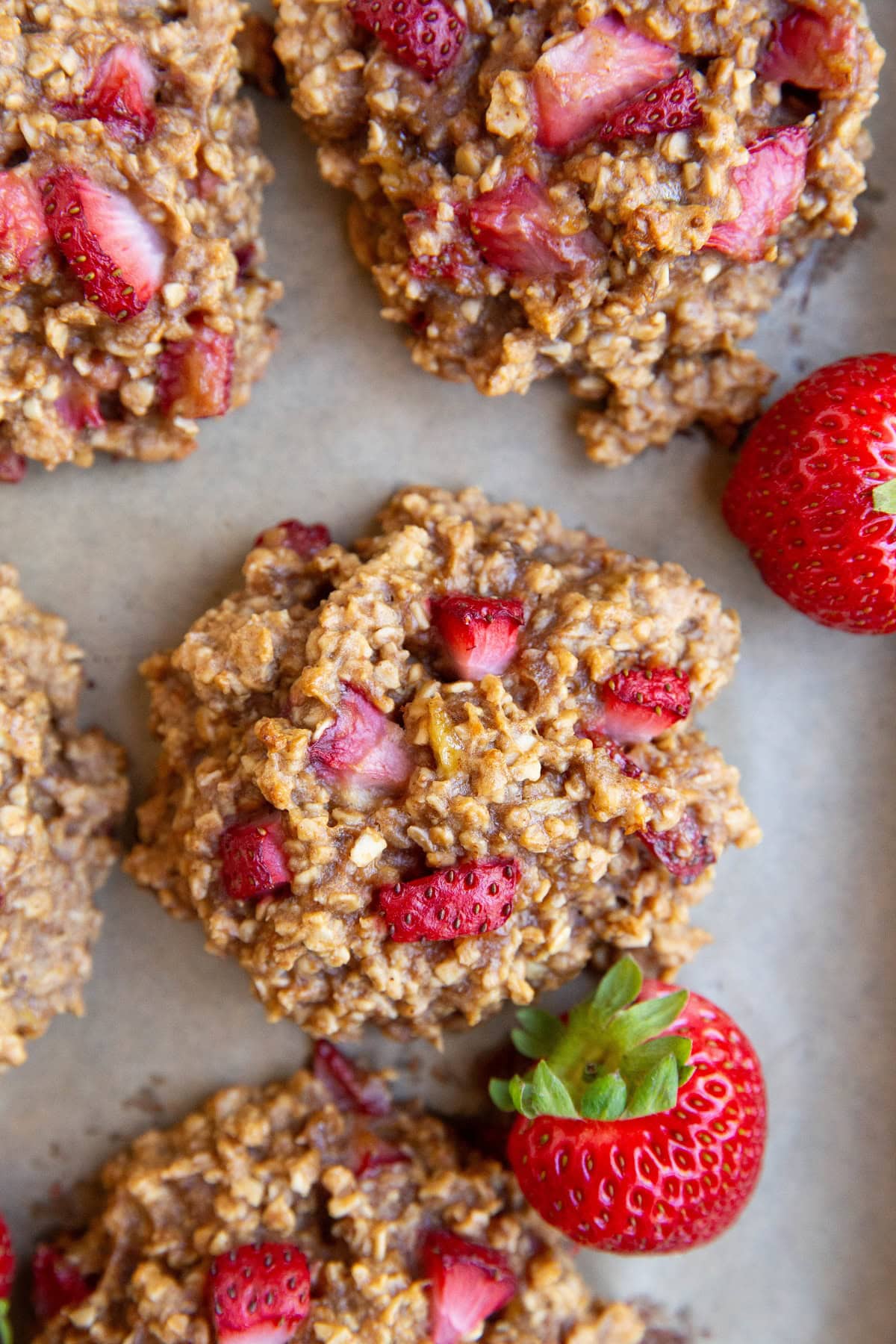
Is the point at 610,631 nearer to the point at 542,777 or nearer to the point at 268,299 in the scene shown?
the point at 542,777

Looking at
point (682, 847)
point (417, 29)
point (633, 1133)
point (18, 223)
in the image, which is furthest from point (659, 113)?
point (633, 1133)

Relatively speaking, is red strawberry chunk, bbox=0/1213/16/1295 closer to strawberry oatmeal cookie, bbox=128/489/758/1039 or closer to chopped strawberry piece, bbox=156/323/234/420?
strawberry oatmeal cookie, bbox=128/489/758/1039

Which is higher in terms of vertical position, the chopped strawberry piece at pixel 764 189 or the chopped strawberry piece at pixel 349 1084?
the chopped strawberry piece at pixel 764 189

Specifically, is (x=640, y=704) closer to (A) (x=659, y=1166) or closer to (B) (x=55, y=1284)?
(A) (x=659, y=1166)

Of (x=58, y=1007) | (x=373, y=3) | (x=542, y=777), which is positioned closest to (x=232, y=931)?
(x=58, y=1007)

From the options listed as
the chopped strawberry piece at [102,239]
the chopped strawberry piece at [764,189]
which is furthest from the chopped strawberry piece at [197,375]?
the chopped strawberry piece at [764,189]

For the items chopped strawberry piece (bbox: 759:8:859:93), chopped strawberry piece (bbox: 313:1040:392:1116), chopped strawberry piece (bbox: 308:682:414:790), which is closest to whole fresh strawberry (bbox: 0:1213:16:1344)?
chopped strawberry piece (bbox: 313:1040:392:1116)

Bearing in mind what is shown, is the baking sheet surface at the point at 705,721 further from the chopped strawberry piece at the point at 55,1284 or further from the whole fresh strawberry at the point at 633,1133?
the whole fresh strawberry at the point at 633,1133
